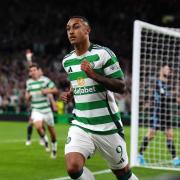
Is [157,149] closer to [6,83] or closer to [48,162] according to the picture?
[48,162]

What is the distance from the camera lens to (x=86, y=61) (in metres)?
6.55

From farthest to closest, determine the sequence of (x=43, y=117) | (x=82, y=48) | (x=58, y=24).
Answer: (x=58, y=24)
(x=43, y=117)
(x=82, y=48)

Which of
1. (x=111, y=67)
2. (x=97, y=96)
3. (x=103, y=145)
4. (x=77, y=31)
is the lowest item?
(x=103, y=145)

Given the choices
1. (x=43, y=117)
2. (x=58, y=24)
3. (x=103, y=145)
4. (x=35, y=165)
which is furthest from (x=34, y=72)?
(x=58, y=24)

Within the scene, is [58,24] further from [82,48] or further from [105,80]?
[105,80]

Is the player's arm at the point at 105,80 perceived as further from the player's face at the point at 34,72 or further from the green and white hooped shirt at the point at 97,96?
the player's face at the point at 34,72

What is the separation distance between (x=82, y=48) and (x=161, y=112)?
692cm

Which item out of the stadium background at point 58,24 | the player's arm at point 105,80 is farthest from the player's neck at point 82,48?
the stadium background at point 58,24

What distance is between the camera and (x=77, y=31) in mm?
6863

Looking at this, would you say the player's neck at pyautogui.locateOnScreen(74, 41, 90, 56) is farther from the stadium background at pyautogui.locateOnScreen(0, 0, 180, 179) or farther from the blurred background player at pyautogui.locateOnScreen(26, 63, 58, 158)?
the stadium background at pyautogui.locateOnScreen(0, 0, 180, 179)

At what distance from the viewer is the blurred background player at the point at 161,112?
12.8m

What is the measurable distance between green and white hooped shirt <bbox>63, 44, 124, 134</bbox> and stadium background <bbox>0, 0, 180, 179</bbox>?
29576 millimetres

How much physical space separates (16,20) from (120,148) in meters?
35.0

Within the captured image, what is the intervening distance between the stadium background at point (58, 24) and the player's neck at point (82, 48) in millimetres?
29487
